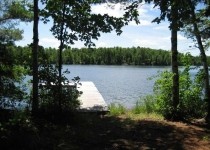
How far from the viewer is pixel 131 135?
31.7 feet

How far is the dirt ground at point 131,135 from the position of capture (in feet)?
28.1

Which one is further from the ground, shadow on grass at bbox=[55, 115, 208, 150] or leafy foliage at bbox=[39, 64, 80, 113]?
leafy foliage at bbox=[39, 64, 80, 113]

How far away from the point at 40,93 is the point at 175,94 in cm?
Answer: 469

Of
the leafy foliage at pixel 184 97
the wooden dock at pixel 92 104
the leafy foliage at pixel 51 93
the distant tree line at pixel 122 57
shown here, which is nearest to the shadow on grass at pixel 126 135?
the leafy foliage at pixel 51 93

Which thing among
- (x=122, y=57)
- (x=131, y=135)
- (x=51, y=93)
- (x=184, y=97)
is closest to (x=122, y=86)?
(x=184, y=97)

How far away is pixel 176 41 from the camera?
11.9 meters

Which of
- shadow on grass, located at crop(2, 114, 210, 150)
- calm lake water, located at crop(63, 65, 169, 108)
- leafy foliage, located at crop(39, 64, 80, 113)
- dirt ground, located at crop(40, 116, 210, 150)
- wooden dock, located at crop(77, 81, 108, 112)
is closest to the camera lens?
shadow on grass, located at crop(2, 114, 210, 150)

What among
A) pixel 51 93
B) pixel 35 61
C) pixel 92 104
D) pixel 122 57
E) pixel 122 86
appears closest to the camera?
pixel 35 61

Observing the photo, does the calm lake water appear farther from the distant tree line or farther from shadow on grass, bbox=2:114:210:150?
the distant tree line

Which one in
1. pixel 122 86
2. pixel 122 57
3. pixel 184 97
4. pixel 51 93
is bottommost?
pixel 122 86

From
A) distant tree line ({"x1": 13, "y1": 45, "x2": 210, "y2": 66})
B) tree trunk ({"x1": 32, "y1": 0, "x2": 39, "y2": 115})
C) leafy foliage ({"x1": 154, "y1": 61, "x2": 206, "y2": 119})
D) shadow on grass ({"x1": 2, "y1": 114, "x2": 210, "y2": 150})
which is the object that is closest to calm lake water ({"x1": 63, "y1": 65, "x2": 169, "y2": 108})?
leafy foliage ({"x1": 154, "y1": 61, "x2": 206, "y2": 119})

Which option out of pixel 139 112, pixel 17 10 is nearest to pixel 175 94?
pixel 139 112

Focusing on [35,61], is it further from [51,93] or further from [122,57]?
[122,57]

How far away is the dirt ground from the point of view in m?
8.55
